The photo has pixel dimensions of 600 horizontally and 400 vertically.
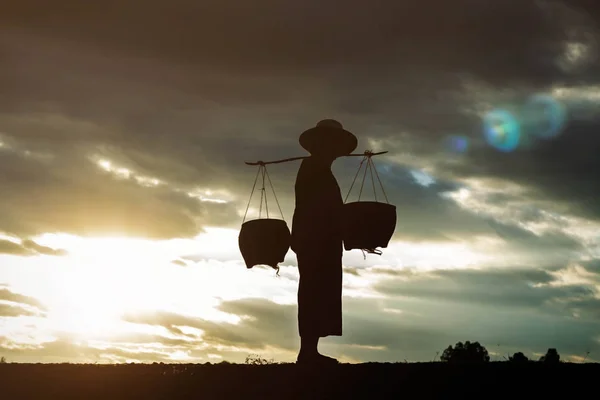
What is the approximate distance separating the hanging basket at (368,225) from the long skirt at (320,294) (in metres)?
1.11

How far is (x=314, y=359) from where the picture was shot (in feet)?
44.1

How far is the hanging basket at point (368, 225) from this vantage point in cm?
1472

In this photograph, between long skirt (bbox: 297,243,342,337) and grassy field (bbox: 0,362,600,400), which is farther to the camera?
long skirt (bbox: 297,243,342,337)

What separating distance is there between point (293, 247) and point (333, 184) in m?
1.14

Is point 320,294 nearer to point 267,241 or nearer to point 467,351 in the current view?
point 267,241

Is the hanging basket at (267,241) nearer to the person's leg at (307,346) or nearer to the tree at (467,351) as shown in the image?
the person's leg at (307,346)

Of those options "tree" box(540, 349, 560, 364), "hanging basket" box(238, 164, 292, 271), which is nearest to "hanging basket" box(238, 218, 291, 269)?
"hanging basket" box(238, 164, 292, 271)

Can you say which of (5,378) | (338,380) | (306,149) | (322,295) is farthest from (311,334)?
(5,378)

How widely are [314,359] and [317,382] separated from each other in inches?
62.8

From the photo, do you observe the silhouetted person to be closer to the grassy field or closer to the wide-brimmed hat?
the wide-brimmed hat

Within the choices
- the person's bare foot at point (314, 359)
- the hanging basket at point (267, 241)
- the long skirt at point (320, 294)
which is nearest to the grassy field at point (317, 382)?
the person's bare foot at point (314, 359)

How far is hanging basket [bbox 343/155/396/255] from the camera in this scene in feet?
48.3

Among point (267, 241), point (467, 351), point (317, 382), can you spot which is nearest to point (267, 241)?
point (267, 241)

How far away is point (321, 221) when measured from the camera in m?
13.7
